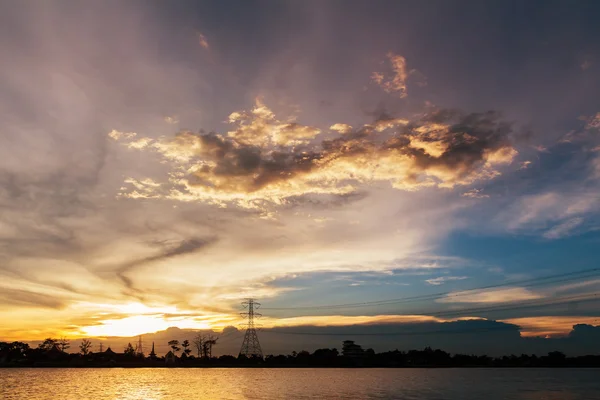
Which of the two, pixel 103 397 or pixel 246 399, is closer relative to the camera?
pixel 246 399

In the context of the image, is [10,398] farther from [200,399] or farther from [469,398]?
[469,398]

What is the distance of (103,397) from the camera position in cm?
10250

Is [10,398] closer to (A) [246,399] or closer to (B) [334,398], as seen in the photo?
(A) [246,399]

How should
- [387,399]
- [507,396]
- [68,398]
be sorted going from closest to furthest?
[387,399] < [68,398] < [507,396]

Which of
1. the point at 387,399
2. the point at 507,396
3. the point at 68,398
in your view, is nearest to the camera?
the point at 387,399

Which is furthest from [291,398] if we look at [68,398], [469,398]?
[68,398]

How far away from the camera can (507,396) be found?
350ft

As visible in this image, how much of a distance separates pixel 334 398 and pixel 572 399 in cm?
5266

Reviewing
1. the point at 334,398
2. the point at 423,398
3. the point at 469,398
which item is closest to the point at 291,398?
the point at 334,398

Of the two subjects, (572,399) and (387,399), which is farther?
(572,399)

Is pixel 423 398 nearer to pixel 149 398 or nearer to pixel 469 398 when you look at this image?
pixel 469 398

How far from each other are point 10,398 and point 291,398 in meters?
60.8

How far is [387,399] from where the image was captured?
302 feet

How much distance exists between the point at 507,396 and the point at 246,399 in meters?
Answer: 61.5
